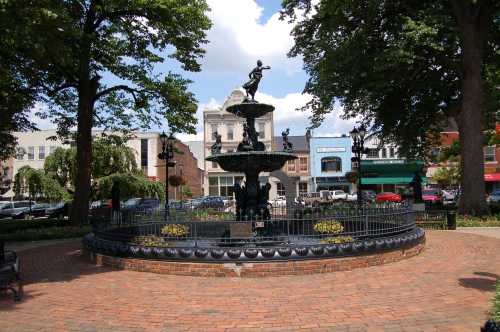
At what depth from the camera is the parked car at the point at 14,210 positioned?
36.1 meters

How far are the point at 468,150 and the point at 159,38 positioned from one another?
17.1 metres

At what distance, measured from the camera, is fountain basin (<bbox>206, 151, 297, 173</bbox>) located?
39.7ft

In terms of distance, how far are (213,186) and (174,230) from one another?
52834 millimetres

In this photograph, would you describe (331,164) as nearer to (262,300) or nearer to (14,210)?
(14,210)

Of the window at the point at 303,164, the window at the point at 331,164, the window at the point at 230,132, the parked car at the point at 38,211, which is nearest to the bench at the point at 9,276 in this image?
the parked car at the point at 38,211

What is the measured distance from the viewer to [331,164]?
6388cm

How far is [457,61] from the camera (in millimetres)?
22797

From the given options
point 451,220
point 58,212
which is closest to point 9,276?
point 451,220

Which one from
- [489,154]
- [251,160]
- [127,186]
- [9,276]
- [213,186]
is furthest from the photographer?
[213,186]

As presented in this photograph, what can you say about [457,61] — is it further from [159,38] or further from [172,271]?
[172,271]

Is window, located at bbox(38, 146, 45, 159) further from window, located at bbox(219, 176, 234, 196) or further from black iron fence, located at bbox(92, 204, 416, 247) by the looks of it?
black iron fence, located at bbox(92, 204, 416, 247)

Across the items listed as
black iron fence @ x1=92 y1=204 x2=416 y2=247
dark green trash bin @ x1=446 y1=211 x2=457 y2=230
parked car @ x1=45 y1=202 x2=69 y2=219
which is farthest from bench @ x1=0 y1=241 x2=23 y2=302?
parked car @ x1=45 y1=202 x2=69 y2=219

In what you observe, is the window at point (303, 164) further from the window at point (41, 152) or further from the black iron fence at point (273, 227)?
the black iron fence at point (273, 227)

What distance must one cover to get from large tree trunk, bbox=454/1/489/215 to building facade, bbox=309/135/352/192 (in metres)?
41.6
